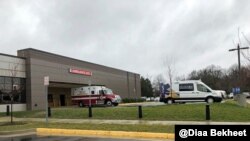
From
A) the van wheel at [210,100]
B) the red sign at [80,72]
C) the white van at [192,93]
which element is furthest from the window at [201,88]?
the red sign at [80,72]

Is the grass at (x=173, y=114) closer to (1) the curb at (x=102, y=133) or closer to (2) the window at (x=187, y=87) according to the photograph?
(1) the curb at (x=102, y=133)

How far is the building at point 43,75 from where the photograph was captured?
41.4m

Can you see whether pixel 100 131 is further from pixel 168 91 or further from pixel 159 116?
pixel 168 91

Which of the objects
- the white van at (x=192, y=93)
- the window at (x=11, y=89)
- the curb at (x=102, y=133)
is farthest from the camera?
the window at (x=11, y=89)

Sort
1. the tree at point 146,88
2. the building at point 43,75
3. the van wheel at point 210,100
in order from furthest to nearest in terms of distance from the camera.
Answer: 1. the tree at point 146,88
2. the building at point 43,75
3. the van wheel at point 210,100

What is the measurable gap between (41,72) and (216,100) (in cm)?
2182

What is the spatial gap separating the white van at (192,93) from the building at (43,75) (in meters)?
8.40

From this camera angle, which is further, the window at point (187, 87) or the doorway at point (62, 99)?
the doorway at point (62, 99)

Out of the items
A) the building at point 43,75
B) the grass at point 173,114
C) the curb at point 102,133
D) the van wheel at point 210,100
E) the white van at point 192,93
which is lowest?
the curb at point 102,133

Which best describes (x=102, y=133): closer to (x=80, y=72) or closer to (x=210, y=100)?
(x=210, y=100)

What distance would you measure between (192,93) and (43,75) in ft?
64.8

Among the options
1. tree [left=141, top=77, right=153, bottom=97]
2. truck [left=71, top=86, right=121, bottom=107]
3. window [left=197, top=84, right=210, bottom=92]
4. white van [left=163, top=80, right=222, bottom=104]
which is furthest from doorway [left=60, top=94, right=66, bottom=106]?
tree [left=141, top=77, right=153, bottom=97]

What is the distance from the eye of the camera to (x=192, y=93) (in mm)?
35938

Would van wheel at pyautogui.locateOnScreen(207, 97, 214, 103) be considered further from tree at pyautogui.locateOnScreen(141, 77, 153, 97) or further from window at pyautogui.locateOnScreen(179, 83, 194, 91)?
tree at pyautogui.locateOnScreen(141, 77, 153, 97)
